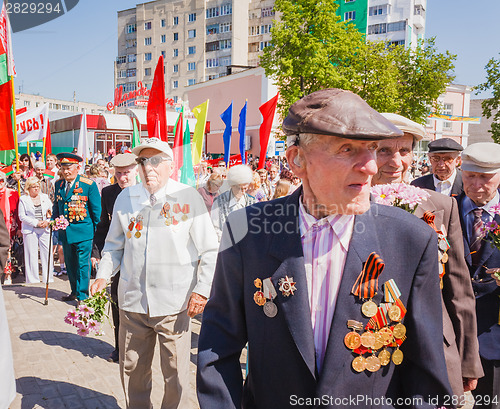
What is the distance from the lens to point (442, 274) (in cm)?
238

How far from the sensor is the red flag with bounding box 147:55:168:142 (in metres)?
5.50

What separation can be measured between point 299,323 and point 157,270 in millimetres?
2210

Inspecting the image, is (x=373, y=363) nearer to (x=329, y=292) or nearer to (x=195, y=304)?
(x=329, y=292)

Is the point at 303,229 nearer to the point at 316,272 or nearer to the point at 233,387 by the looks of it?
the point at 316,272

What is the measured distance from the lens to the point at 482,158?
3418 mm

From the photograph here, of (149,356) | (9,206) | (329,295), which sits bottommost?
(149,356)

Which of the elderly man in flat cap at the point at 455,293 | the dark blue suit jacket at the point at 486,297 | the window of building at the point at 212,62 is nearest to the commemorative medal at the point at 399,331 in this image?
the elderly man in flat cap at the point at 455,293

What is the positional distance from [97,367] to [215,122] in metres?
39.9

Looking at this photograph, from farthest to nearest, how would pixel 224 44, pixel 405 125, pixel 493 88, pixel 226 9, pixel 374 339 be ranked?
pixel 224 44, pixel 226 9, pixel 493 88, pixel 405 125, pixel 374 339

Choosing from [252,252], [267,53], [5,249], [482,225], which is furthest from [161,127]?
[267,53]

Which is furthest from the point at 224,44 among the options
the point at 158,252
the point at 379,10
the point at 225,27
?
the point at 158,252

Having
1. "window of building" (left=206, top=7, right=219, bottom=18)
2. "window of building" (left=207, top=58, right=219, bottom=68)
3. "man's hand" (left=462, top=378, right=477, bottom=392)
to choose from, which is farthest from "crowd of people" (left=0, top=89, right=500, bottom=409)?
"window of building" (left=206, top=7, right=219, bottom=18)

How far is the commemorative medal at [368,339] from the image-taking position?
1624 mm

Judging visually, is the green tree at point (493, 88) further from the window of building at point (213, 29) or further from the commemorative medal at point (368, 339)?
the window of building at point (213, 29)
